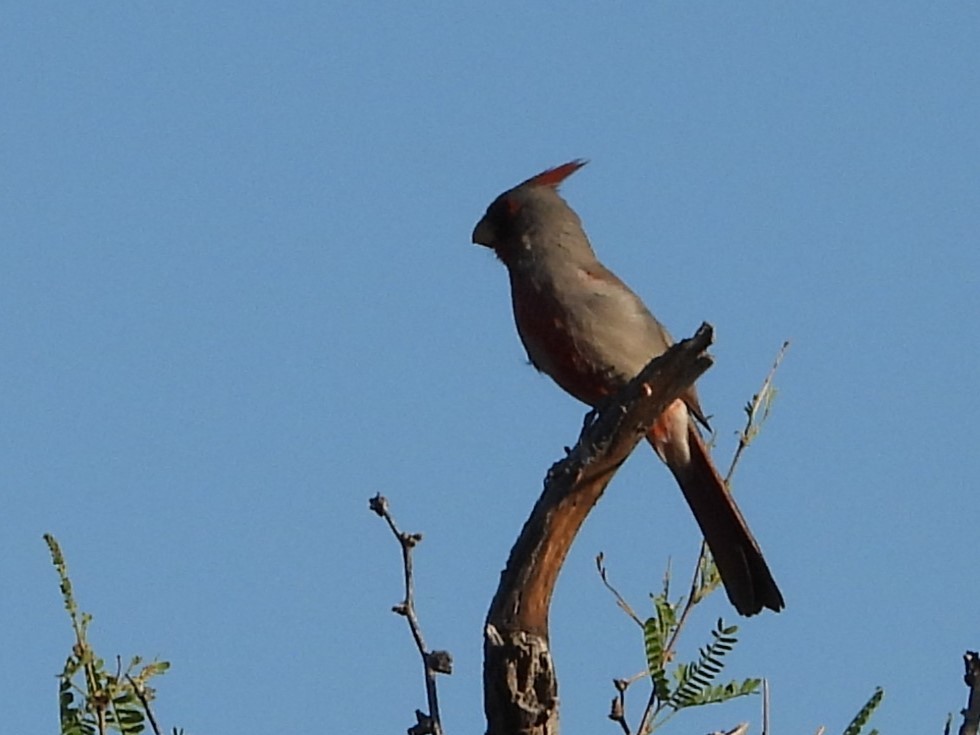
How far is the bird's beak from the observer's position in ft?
20.2

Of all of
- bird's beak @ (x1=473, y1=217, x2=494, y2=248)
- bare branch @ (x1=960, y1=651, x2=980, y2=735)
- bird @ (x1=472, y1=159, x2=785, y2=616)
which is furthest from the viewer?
bird's beak @ (x1=473, y1=217, x2=494, y2=248)

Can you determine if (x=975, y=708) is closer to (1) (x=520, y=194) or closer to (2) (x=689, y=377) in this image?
(2) (x=689, y=377)

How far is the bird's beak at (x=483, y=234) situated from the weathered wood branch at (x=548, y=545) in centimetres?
196

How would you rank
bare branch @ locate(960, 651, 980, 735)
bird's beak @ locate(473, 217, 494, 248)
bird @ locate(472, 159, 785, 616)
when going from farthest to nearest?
bird's beak @ locate(473, 217, 494, 248) < bird @ locate(472, 159, 785, 616) < bare branch @ locate(960, 651, 980, 735)

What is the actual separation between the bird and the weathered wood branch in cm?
119

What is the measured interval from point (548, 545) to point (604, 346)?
5.65 ft

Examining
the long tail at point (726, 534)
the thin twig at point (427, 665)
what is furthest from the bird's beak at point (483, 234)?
the thin twig at point (427, 665)

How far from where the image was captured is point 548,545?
3.84 metres

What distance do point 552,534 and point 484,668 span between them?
434 mm

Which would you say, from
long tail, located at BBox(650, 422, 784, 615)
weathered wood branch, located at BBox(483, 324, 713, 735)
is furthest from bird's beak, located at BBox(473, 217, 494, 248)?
weathered wood branch, located at BBox(483, 324, 713, 735)

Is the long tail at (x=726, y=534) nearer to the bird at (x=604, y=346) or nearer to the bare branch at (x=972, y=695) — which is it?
the bird at (x=604, y=346)

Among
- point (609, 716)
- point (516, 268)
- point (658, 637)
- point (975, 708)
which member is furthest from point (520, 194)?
point (975, 708)

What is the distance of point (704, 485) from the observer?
562 cm

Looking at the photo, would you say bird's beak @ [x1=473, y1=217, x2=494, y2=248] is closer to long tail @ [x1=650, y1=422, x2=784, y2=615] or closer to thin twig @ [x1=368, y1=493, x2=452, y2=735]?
long tail @ [x1=650, y1=422, x2=784, y2=615]
